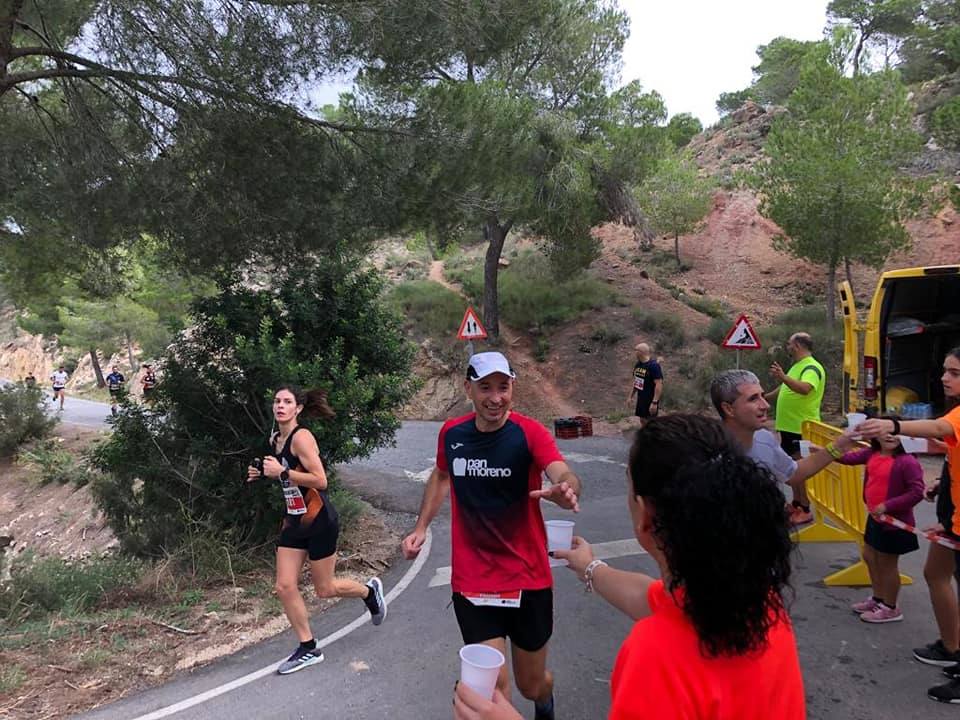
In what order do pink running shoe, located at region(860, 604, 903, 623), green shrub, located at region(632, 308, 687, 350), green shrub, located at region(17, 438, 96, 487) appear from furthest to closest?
green shrub, located at region(632, 308, 687, 350) → green shrub, located at region(17, 438, 96, 487) → pink running shoe, located at region(860, 604, 903, 623)

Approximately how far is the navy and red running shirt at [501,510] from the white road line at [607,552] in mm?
3373

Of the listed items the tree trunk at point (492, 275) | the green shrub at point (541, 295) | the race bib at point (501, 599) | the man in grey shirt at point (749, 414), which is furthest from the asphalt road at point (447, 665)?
the green shrub at point (541, 295)

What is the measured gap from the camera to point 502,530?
322 cm

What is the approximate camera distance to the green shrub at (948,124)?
24.2m

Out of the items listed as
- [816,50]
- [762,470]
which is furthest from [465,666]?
[816,50]

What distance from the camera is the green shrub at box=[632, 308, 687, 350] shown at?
21.7m

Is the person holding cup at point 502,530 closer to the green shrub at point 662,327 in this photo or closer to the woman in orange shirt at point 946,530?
the woman in orange shirt at point 946,530

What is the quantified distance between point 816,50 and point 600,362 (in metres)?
13.0

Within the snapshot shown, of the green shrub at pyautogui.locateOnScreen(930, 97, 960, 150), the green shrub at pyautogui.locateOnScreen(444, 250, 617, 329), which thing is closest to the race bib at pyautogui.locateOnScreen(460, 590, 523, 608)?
the green shrub at pyautogui.locateOnScreen(444, 250, 617, 329)

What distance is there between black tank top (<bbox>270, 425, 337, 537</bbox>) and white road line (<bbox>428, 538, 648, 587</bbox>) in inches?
80.8

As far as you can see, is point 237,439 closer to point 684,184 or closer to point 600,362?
point 600,362

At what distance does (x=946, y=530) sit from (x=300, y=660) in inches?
165

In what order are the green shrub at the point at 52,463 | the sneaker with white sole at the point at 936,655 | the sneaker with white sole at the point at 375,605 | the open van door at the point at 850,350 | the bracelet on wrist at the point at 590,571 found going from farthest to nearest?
the green shrub at the point at 52,463
the open van door at the point at 850,350
the sneaker with white sole at the point at 375,605
the sneaker with white sole at the point at 936,655
the bracelet on wrist at the point at 590,571

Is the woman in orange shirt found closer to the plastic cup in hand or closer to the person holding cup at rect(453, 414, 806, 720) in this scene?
the plastic cup in hand
